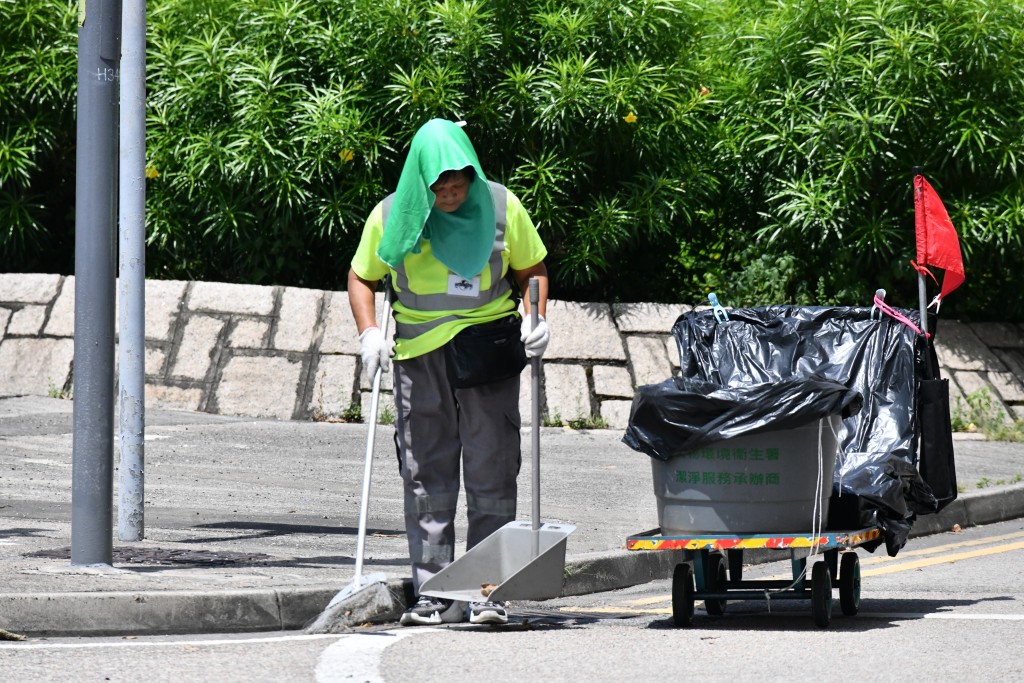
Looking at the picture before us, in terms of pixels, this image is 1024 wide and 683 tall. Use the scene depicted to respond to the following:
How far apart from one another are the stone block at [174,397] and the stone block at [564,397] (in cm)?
268

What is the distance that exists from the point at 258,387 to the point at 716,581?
627 cm

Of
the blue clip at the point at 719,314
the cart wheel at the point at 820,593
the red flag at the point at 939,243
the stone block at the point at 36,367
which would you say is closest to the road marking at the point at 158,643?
the cart wheel at the point at 820,593

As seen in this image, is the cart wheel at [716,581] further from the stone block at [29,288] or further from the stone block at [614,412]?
the stone block at [29,288]

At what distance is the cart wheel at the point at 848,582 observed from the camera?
5.88 metres

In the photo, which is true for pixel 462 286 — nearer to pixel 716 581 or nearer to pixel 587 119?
pixel 716 581

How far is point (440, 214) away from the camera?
226 inches

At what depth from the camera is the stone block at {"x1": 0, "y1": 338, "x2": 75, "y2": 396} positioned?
12133 mm

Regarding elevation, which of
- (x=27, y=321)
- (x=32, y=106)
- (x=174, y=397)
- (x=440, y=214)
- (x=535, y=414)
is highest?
(x=32, y=106)

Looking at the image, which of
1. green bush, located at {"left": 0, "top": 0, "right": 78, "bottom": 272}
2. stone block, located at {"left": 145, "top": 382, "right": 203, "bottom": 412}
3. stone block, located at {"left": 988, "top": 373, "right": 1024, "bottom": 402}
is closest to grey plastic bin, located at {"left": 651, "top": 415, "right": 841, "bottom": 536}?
stone block, located at {"left": 145, "top": 382, "right": 203, "bottom": 412}

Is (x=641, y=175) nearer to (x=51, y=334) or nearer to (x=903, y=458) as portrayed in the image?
(x=51, y=334)

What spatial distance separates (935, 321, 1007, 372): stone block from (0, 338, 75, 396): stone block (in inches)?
276

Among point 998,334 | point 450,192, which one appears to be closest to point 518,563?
point 450,192

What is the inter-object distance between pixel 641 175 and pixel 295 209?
107 inches

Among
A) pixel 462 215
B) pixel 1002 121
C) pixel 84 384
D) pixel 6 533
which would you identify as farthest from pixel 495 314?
pixel 1002 121
